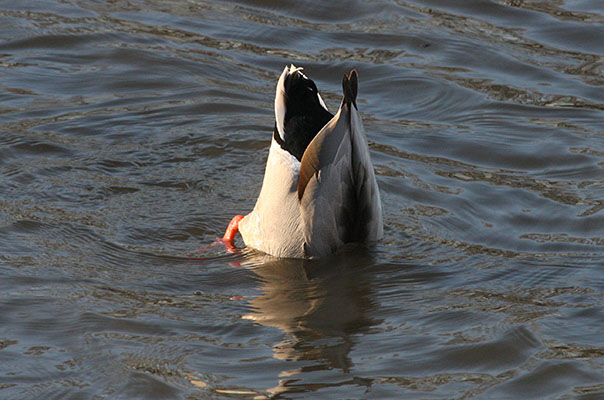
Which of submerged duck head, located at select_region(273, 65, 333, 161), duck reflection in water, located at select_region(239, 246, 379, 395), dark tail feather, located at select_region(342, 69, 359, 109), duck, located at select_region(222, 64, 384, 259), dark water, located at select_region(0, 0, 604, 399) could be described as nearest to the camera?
dark water, located at select_region(0, 0, 604, 399)

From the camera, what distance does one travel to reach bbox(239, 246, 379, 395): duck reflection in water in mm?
4535

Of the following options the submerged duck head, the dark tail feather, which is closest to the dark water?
the submerged duck head

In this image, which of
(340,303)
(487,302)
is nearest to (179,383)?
(340,303)

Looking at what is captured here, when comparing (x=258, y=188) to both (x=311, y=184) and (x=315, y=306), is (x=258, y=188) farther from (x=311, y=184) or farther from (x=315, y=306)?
(x=315, y=306)

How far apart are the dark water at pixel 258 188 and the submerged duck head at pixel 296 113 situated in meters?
0.70

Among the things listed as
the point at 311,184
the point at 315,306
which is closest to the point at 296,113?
the point at 311,184

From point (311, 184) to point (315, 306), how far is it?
0.70 metres

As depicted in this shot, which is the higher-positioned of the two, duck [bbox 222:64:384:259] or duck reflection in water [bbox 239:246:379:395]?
duck [bbox 222:64:384:259]

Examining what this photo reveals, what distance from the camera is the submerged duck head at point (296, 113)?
561 centimetres

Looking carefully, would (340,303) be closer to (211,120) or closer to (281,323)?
(281,323)

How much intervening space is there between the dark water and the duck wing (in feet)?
0.51

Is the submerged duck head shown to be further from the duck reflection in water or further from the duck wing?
the duck reflection in water

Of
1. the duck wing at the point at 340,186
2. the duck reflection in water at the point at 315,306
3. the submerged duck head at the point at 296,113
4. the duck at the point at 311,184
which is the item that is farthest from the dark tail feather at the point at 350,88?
the duck reflection in water at the point at 315,306

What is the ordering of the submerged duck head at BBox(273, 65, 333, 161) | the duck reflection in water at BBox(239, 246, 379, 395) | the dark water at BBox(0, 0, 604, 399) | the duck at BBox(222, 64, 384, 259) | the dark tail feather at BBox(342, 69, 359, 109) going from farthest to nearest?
the submerged duck head at BBox(273, 65, 333, 161), the duck at BBox(222, 64, 384, 259), the dark tail feather at BBox(342, 69, 359, 109), the duck reflection in water at BBox(239, 246, 379, 395), the dark water at BBox(0, 0, 604, 399)
